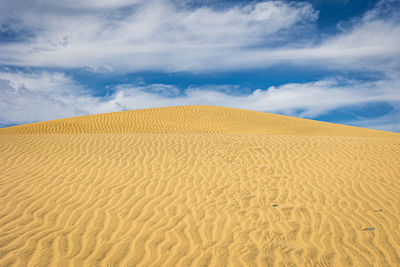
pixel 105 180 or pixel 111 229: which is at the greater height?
pixel 105 180

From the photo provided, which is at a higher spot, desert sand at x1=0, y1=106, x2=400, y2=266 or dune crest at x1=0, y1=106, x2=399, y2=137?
dune crest at x1=0, y1=106, x2=399, y2=137

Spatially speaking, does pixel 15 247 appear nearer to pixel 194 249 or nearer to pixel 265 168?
pixel 194 249

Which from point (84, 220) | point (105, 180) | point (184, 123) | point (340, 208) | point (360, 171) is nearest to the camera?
point (84, 220)

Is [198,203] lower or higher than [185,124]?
lower

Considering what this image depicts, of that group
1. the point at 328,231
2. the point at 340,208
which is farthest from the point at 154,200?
the point at 340,208

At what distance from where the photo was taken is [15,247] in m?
4.20

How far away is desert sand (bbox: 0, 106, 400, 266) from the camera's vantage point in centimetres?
417

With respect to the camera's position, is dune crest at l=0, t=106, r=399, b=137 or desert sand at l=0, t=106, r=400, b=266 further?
dune crest at l=0, t=106, r=399, b=137

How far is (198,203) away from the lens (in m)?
5.98

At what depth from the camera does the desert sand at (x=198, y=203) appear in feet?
13.7

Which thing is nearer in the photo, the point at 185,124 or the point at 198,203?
the point at 198,203

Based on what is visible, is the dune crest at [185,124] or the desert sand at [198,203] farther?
the dune crest at [185,124]

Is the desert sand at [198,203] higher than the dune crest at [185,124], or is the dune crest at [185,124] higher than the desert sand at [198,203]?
the dune crest at [185,124]

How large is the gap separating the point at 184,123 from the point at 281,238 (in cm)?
2144
